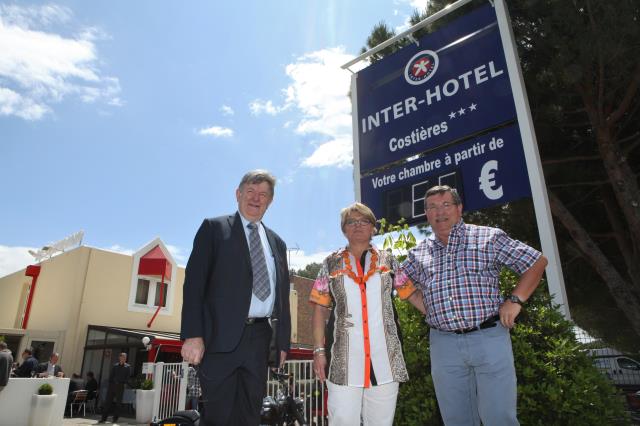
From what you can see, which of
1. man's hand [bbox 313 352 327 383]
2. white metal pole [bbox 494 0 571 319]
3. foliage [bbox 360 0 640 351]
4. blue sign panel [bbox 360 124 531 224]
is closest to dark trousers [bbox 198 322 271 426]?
man's hand [bbox 313 352 327 383]

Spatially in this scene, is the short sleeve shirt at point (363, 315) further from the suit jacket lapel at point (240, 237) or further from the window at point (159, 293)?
the window at point (159, 293)

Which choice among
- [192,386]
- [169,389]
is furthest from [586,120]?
[169,389]

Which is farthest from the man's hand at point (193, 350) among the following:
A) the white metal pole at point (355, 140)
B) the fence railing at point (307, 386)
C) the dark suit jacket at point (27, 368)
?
the dark suit jacket at point (27, 368)

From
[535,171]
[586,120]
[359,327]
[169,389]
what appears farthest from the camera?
[169,389]

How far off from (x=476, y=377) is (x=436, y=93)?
448 centimetres

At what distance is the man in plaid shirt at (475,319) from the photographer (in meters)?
2.29

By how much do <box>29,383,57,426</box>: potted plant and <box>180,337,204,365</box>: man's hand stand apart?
9.27m

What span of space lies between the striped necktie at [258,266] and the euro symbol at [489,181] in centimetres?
329

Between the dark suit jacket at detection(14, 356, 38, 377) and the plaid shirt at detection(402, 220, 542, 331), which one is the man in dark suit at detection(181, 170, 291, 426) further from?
the dark suit jacket at detection(14, 356, 38, 377)

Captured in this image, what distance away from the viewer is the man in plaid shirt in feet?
7.52

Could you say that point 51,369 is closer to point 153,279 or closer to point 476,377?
point 153,279

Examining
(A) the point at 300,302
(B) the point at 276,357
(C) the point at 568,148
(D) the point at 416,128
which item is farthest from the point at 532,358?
(A) the point at 300,302

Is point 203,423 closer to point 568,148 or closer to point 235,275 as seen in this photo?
point 235,275

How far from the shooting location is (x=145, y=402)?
11.3 metres
